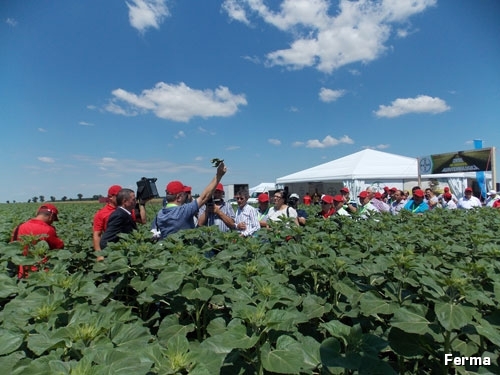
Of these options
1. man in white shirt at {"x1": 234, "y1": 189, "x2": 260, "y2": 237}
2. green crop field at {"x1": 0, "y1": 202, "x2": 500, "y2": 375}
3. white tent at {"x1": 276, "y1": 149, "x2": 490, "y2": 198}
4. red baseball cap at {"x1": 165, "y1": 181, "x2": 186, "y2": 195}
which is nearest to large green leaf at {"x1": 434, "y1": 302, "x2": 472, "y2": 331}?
green crop field at {"x1": 0, "y1": 202, "x2": 500, "y2": 375}

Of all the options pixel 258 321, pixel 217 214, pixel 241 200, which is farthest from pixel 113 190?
pixel 258 321

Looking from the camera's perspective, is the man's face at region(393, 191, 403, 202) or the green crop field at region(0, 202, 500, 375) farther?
the man's face at region(393, 191, 403, 202)

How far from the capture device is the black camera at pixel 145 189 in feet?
18.1

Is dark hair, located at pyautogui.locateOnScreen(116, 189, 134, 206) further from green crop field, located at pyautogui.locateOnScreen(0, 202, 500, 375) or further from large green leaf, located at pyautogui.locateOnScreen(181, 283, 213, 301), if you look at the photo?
large green leaf, located at pyautogui.locateOnScreen(181, 283, 213, 301)

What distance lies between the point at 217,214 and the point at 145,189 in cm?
141

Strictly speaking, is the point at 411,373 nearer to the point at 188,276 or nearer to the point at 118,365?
the point at 188,276

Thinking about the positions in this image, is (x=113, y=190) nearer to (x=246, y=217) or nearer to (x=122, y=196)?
(x=122, y=196)

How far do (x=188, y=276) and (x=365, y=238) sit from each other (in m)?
2.05

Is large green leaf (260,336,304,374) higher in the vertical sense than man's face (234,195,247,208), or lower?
lower

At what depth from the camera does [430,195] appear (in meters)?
10.4

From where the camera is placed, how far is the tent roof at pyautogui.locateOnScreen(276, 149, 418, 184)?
2317cm

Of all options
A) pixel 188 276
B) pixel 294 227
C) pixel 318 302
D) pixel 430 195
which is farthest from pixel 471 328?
pixel 430 195

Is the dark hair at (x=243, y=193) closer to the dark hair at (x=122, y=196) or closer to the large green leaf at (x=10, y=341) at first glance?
the dark hair at (x=122, y=196)

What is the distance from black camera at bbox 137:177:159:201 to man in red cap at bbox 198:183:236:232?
872 mm
